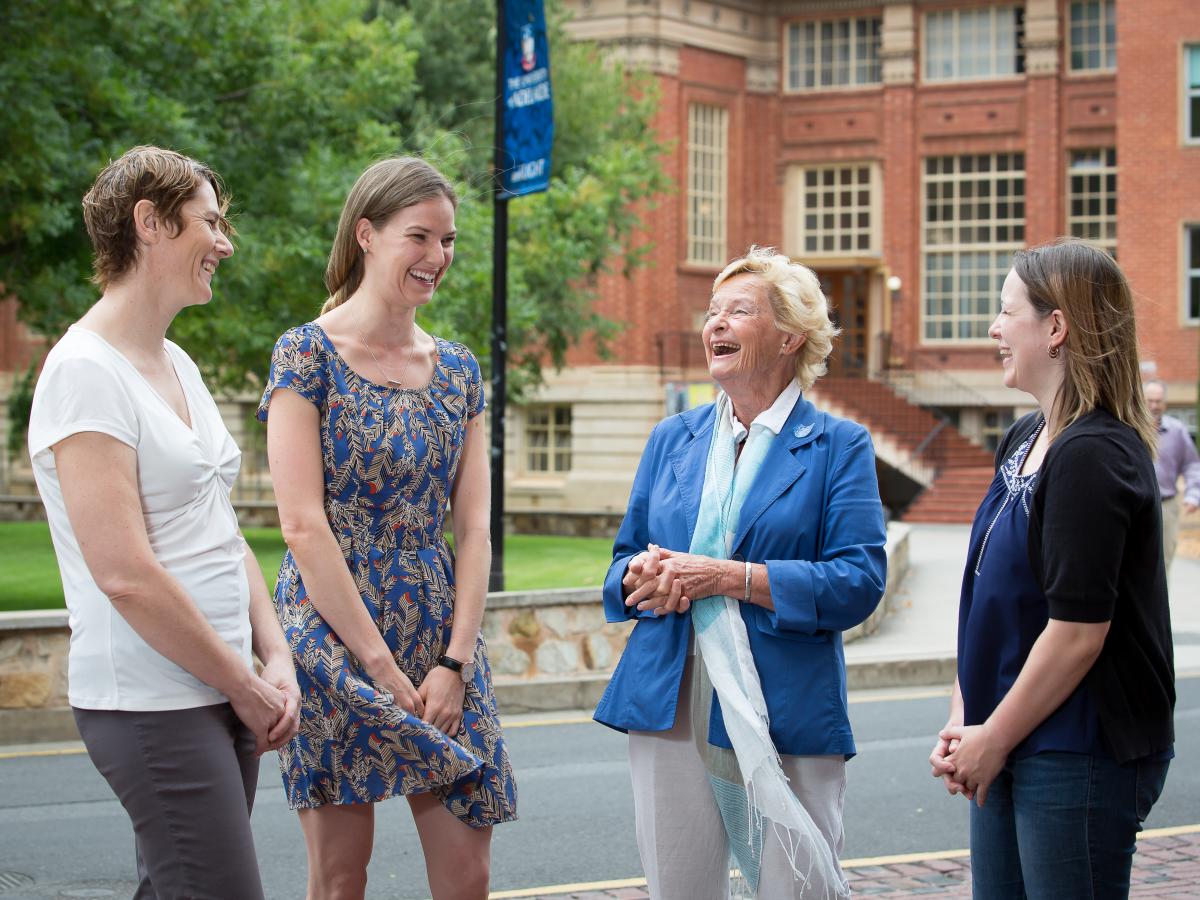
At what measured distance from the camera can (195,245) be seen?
133 inches

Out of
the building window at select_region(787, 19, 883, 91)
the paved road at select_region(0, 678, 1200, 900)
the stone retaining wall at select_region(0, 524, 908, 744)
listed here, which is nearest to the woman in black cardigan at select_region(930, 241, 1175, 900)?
the paved road at select_region(0, 678, 1200, 900)

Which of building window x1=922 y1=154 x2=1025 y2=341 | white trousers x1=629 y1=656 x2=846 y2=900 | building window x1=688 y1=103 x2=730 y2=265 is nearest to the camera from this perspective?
white trousers x1=629 y1=656 x2=846 y2=900

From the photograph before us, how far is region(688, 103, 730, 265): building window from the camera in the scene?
3738 cm

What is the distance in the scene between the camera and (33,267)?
16672 mm

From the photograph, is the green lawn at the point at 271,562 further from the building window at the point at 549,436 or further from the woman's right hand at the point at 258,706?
the woman's right hand at the point at 258,706

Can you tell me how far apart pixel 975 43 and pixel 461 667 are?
36.3 m

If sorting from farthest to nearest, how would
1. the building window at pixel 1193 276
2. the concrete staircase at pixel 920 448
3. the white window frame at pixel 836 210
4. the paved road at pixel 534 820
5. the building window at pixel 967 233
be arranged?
the white window frame at pixel 836 210
the building window at pixel 967 233
the building window at pixel 1193 276
the concrete staircase at pixel 920 448
the paved road at pixel 534 820

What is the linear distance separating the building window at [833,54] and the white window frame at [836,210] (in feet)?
6.77

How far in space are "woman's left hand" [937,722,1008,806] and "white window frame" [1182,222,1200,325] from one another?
3338 cm

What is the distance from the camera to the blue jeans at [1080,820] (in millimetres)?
3307

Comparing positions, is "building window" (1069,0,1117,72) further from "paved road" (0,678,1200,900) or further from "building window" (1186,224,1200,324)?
"paved road" (0,678,1200,900)

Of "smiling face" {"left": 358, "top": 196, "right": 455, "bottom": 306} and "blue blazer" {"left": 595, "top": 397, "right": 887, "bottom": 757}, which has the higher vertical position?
"smiling face" {"left": 358, "top": 196, "right": 455, "bottom": 306}

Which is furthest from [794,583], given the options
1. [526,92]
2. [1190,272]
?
[1190,272]

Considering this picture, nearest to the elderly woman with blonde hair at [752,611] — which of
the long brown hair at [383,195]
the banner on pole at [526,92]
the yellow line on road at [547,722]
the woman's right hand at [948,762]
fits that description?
the woman's right hand at [948,762]
